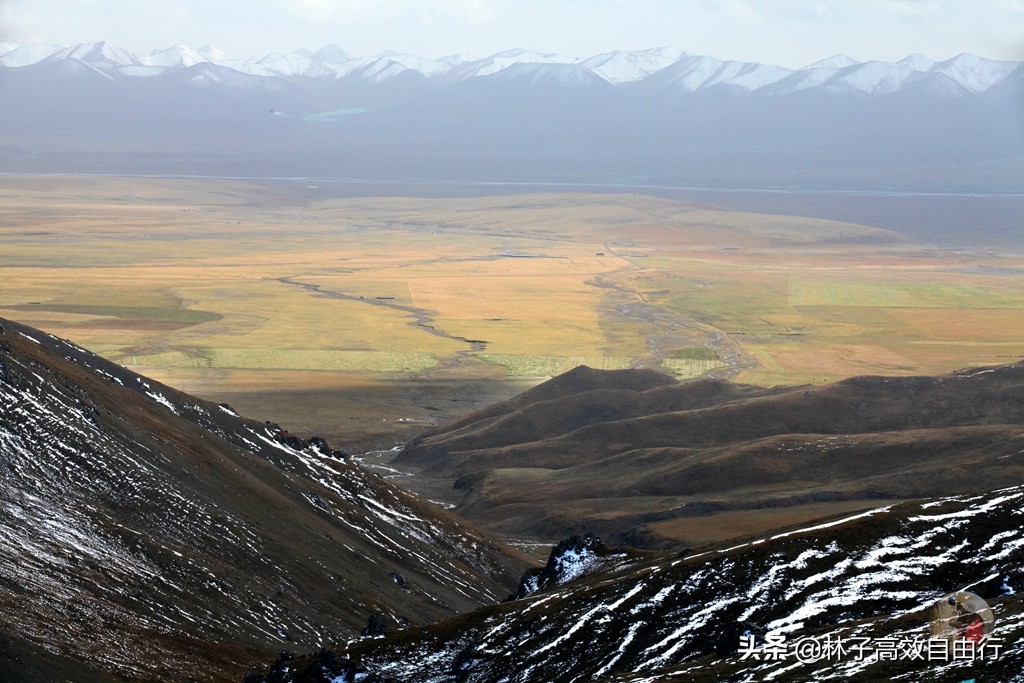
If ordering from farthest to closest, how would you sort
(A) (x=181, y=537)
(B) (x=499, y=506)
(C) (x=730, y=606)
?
(B) (x=499, y=506) → (A) (x=181, y=537) → (C) (x=730, y=606)

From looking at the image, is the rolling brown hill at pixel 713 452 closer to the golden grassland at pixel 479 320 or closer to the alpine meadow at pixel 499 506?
the alpine meadow at pixel 499 506

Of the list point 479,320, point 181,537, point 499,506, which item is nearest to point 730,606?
point 181,537

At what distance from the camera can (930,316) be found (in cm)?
16012

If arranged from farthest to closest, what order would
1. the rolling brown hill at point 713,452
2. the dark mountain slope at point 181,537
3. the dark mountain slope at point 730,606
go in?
1. the rolling brown hill at point 713,452
2. the dark mountain slope at point 181,537
3. the dark mountain slope at point 730,606

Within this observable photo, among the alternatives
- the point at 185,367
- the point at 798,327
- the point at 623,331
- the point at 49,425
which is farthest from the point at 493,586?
the point at 798,327

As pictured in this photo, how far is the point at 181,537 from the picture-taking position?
148 ft

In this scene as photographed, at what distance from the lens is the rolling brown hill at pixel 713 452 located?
6769 centimetres

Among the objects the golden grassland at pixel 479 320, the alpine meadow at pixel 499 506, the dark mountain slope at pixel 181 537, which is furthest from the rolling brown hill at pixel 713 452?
the golden grassland at pixel 479 320

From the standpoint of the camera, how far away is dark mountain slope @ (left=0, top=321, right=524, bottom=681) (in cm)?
3675

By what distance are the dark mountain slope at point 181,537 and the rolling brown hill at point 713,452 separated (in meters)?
11.3

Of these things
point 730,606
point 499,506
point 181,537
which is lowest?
point 499,506

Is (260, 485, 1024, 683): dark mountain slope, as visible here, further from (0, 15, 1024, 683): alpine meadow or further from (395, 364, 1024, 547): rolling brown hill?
(395, 364, 1024, 547): rolling brown hill

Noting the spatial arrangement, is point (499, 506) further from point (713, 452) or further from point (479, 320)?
point (479, 320)

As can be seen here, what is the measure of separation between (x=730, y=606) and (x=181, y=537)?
19.5 metres
